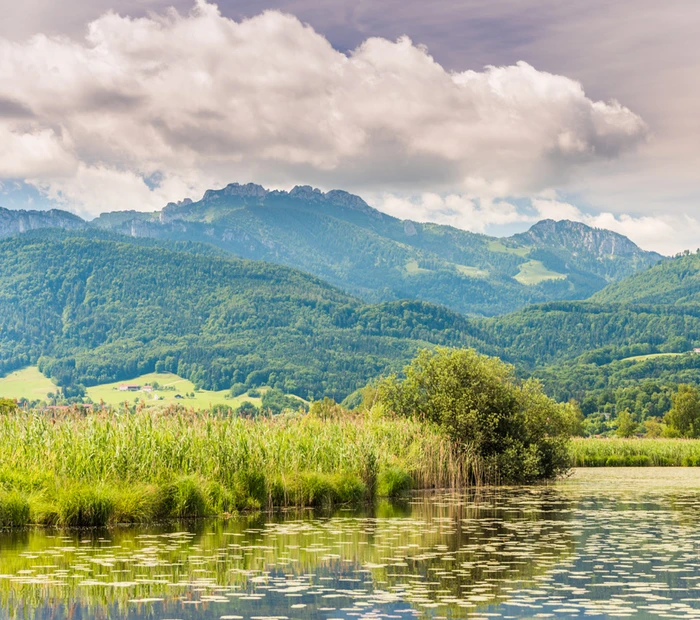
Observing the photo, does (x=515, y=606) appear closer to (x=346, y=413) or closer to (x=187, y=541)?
(x=187, y=541)

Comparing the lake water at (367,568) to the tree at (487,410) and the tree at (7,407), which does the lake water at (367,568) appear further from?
the tree at (487,410)

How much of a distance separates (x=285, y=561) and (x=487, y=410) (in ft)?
107

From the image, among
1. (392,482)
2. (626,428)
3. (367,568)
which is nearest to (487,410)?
(392,482)

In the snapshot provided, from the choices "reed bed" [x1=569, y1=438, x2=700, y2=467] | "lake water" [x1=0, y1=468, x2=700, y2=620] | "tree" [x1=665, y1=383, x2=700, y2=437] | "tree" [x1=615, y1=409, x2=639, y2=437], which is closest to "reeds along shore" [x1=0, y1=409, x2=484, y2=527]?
"lake water" [x1=0, y1=468, x2=700, y2=620]

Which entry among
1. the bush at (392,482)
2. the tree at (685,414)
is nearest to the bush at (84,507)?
the bush at (392,482)

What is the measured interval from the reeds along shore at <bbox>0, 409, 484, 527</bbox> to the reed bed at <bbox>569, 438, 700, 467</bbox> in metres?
45.7

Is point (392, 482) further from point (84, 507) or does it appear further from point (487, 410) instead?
point (84, 507)

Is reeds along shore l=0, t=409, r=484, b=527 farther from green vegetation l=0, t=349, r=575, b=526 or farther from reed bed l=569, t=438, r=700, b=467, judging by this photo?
reed bed l=569, t=438, r=700, b=467

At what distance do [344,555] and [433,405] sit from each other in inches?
1229

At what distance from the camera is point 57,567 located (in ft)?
66.7

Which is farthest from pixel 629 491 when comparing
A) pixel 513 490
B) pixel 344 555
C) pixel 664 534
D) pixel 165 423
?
pixel 344 555

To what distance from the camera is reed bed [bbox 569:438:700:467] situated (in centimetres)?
8375

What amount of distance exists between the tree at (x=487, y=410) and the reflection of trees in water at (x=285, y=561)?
19.5 m

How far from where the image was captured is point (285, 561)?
2192 cm
